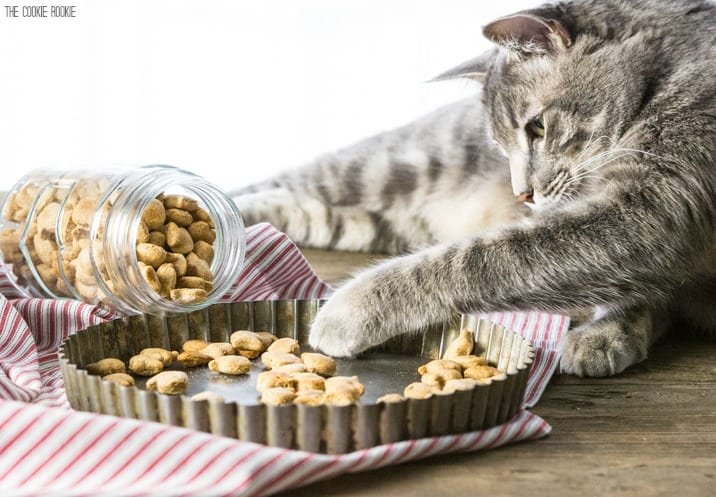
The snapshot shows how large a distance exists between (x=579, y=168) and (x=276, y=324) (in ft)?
1.62

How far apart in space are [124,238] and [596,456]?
627 millimetres

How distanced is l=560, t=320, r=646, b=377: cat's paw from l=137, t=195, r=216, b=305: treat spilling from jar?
0.49 meters

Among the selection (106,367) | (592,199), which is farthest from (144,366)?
(592,199)

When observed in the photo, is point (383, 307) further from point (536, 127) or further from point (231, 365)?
point (536, 127)

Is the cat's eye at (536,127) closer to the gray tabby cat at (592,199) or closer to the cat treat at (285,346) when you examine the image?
the gray tabby cat at (592,199)

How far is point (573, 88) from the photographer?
123cm

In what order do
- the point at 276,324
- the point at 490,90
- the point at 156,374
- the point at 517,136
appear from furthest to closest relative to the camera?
the point at 490,90, the point at 517,136, the point at 276,324, the point at 156,374

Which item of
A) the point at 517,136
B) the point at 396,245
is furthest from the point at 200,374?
the point at 396,245

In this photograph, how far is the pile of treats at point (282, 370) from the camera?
2.68ft

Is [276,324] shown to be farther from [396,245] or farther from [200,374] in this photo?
[396,245]

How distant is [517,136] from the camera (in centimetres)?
136

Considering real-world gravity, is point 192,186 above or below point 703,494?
above

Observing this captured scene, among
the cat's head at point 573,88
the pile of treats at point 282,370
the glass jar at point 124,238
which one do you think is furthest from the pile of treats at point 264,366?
the cat's head at point 573,88

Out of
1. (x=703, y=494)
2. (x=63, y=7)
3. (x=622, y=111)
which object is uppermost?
(x=63, y=7)
